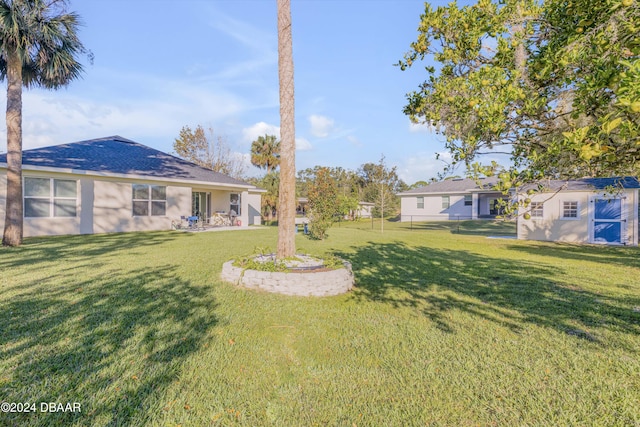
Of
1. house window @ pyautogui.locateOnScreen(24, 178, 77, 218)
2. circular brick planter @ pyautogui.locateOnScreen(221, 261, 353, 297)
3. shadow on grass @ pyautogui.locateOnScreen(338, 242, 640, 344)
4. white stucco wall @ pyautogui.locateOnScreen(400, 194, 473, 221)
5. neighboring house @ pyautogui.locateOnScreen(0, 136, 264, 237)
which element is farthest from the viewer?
white stucco wall @ pyautogui.locateOnScreen(400, 194, 473, 221)

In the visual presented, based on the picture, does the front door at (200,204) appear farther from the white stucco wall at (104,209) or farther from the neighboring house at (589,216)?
the neighboring house at (589,216)

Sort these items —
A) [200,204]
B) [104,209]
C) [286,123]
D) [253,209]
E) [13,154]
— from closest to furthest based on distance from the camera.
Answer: [286,123] → [13,154] → [104,209] → [200,204] → [253,209]

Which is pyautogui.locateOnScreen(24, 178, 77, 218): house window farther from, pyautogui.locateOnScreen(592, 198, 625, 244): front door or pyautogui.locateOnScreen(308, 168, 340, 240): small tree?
pyautogui.locateOnScreen(592, 198, 625, 244): front door

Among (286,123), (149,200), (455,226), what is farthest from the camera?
(455,226)

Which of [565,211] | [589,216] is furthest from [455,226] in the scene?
[589,216]

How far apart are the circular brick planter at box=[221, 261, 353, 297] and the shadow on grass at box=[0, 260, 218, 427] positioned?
871mm

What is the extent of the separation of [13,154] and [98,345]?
11657 millimetres

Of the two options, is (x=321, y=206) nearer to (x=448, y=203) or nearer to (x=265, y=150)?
(x=265, y=150)

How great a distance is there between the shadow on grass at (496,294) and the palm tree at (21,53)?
483 inches

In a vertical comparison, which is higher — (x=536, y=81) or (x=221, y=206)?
(x=536, y=81)

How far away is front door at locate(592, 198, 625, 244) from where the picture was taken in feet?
44.6

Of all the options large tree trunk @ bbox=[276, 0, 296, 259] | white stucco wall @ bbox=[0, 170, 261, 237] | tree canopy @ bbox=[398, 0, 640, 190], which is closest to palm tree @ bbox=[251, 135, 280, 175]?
white stucco wall @ bbox=[0, 170, 261, 237]

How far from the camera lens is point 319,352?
3383 millimetres

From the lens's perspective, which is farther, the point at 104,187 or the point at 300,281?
the point at 104,187
